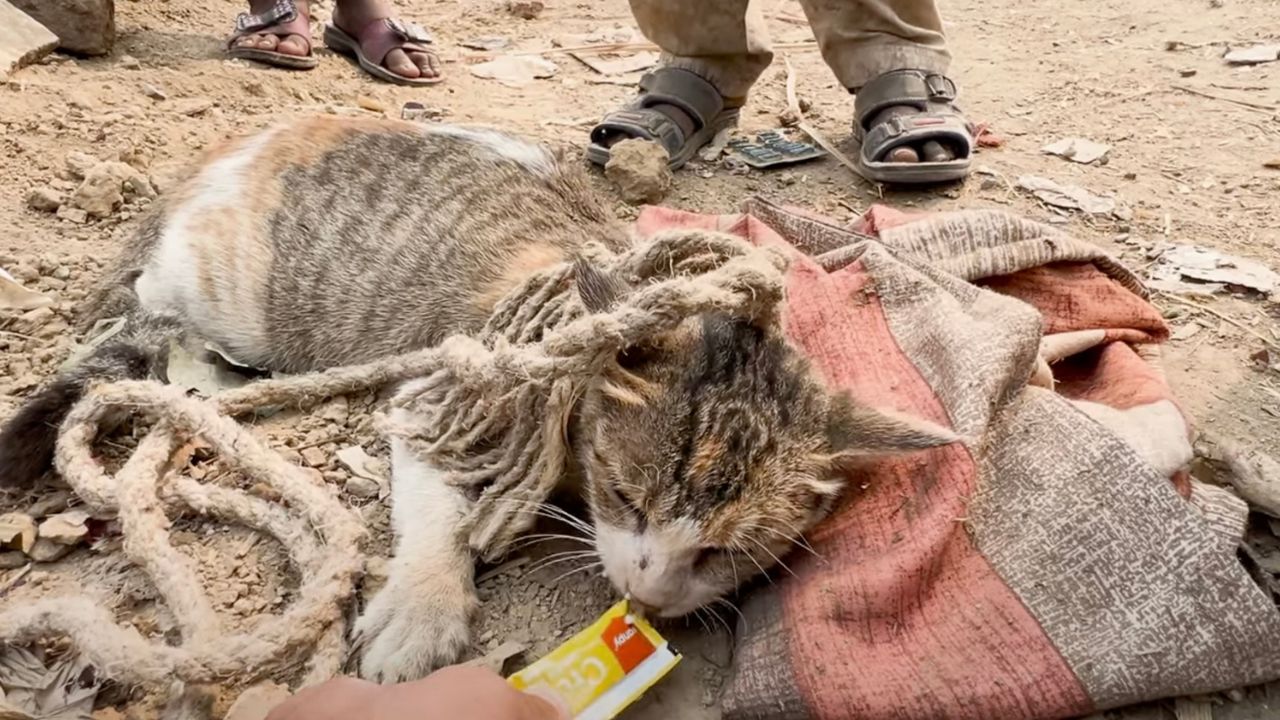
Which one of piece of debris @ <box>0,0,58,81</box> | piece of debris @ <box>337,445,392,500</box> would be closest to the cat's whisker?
piece of debris @ <box>337,445,392,500</box>

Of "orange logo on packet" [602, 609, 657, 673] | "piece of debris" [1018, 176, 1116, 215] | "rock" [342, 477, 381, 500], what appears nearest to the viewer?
"orange logo on packet" [602, 609, 657, 673]

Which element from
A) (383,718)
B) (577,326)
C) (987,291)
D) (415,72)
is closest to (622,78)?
(415,72)

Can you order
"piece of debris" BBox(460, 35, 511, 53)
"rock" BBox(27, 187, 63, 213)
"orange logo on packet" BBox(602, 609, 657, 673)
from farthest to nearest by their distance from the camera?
"piece of debris" BBox(460, 35, 511, 53) → "rock" BBox(27, 187, 63, 213) → "orange logo on packet" BBox(602, 609, 657, 673)

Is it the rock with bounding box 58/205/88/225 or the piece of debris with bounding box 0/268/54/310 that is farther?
the rock with bounding box 58/205/88/225

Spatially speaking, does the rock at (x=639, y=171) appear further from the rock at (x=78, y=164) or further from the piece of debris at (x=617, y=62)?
the rock at (x=78, y=164)

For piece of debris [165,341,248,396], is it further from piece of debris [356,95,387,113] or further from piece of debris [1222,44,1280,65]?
piece of debris [1222,44,1280,65]

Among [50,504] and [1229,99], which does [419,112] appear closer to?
[50,504]

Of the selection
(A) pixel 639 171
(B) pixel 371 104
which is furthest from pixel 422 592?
(B) pixel 371 104

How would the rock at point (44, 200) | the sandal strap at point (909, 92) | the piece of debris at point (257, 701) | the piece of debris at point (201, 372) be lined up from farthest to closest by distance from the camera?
the sandal strap at point (909, 92) < the rock at point (44, 200) < the piece of debris at point (201, 372) < the piece of debris at point (257, 701)

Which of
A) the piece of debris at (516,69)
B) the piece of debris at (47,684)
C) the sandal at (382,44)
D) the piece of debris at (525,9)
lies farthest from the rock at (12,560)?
the piece of debris at (525,9)
